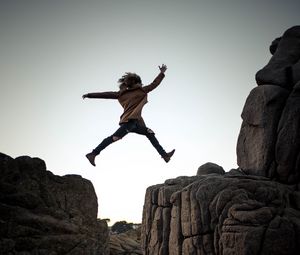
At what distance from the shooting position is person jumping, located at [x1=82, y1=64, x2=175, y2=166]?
8227mm

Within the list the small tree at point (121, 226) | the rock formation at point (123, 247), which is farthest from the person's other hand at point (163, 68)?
the small tree at point (121, 226)

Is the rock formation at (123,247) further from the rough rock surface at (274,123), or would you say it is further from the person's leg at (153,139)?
the person's leg at (153,139)

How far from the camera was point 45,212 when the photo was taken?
490 cm

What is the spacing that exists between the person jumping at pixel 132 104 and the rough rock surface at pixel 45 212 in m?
2.75

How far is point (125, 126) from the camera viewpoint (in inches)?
328

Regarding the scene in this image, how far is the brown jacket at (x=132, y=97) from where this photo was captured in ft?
27.5

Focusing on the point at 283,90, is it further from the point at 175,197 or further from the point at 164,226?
the point at 164,226

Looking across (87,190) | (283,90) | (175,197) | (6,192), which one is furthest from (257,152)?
(6,192)

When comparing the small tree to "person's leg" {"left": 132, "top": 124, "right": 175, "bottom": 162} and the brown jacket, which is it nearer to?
"person's leg" {"left": 132, "top": 124, "right": 175, "bottom": 162}

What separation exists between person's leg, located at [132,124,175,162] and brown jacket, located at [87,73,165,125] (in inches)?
7.4

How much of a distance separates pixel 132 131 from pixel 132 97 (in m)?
0.91

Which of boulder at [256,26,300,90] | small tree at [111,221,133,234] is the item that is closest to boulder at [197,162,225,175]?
boulder at [256,26,300,90]

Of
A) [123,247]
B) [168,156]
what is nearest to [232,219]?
[168,156]

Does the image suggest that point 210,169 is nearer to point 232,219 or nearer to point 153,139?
point 232,219
